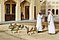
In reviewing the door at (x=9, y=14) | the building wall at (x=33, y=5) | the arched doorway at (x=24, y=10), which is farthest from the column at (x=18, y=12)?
the arched doorway at (x=24, y=10)

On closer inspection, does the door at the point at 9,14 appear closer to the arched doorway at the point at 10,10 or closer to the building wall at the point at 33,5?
the arched doorway at the point at 10,10

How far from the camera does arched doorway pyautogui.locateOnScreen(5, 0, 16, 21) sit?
29.8 meters

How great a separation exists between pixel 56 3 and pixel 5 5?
956 cm

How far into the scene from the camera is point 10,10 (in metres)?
30.6

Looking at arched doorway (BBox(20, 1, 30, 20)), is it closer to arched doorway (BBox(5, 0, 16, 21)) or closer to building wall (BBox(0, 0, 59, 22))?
building wall (BBox(0, 0, 59, 22))

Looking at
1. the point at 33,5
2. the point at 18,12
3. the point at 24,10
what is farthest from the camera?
the point at 24,10

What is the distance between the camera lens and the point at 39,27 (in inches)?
615

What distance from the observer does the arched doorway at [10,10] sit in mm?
29766

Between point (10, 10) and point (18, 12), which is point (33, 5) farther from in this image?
point (10, 10)

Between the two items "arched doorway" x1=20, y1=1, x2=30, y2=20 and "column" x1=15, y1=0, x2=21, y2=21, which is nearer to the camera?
"column" x1=15, y1=0, x2=21, y2=21

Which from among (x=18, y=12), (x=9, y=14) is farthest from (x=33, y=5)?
(x=9, y=14)

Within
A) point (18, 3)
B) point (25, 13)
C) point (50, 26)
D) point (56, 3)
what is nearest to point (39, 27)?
point (50, 26)

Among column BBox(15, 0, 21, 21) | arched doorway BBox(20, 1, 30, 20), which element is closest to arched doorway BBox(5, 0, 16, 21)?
column BBox(15, 0, 21, 21)

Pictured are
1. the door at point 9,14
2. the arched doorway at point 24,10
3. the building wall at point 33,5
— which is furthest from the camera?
the arched doorway at point 24,10
